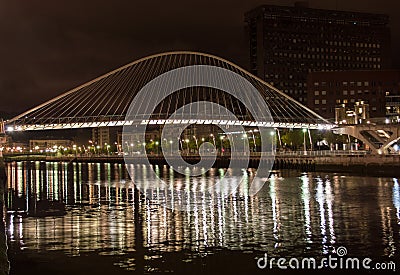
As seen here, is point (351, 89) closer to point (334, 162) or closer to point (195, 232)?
point (334, 162)

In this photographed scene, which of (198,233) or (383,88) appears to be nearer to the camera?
(198,233)

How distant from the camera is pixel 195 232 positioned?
1922cm

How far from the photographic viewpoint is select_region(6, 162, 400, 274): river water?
15109mm

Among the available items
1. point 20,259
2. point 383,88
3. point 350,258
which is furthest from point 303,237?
point 383,88

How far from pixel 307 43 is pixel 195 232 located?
137623mm

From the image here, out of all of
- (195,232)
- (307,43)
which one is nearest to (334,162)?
(195,232)

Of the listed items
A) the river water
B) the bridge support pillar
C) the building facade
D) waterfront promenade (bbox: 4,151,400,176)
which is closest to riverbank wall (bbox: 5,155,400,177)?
waterfront promenade (bbox: 4,151,400,176)

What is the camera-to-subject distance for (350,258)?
15328 mm

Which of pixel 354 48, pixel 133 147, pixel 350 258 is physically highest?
pixel 354 48

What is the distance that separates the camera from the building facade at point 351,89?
120m

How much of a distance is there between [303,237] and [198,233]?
328cm

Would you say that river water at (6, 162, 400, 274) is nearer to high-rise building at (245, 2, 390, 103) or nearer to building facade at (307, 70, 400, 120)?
building facade at (307, 70, 400, 120)

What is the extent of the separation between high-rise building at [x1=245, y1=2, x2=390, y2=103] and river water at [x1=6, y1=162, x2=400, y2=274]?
11767cm

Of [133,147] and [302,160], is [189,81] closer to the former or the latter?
[302,160]
